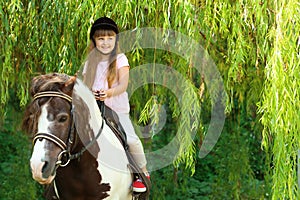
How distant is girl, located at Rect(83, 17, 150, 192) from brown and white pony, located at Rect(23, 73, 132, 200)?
13 centimetres

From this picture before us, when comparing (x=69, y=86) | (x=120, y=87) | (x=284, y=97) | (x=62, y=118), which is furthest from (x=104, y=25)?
(x=284, y=97)

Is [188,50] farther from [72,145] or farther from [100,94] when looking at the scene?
[72,145]

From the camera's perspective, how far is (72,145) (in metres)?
3.37

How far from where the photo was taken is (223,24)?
4125 millimetres

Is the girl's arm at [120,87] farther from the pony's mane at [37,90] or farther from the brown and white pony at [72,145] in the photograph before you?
the pony's mane at [37,90]

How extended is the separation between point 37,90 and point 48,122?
0.66 ft

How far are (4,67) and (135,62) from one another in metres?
0.89

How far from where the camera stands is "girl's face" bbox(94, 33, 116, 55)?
3.76 m

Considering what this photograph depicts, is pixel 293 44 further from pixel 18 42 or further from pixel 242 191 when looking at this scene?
pixel 242 191

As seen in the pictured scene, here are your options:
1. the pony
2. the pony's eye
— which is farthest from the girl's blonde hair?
the pony's eye

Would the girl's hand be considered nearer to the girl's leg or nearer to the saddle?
the saddle

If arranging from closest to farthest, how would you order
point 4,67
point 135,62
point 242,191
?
point 4,67 → point 135,62 → point 242,191

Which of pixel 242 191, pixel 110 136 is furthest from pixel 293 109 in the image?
pixel 242 191

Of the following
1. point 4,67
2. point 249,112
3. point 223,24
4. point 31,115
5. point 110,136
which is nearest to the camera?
point 31,115
